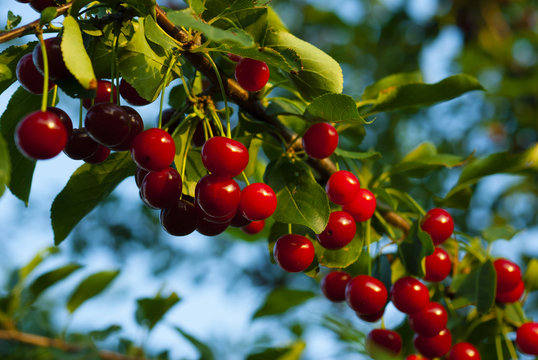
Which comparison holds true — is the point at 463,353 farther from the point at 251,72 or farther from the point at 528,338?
the point at 251,72

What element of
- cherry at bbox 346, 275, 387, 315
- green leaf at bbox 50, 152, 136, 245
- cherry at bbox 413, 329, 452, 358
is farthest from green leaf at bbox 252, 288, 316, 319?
green leaf at bbox 50, 152, 136, 245

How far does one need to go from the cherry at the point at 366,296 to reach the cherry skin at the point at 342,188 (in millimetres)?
247

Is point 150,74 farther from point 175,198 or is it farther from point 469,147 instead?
point 469,147

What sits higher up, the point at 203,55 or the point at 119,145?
the point at 203,55

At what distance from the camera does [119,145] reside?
43.5 inches

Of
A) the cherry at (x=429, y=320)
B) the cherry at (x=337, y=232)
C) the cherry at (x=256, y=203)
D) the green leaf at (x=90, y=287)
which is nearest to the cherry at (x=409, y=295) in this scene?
the cherry at (x=429, y=320)

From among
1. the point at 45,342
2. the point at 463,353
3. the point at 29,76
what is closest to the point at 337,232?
the point at 463,353

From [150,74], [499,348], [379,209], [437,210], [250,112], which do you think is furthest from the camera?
[499,348]

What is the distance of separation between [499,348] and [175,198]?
1265mm

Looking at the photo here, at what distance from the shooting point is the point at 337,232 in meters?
1.26

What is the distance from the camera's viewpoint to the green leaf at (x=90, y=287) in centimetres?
245

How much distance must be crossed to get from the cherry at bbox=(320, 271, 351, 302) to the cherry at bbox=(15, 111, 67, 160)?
90cm

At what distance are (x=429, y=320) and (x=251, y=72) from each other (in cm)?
86

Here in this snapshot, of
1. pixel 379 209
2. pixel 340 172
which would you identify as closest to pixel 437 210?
pixel 379 209
